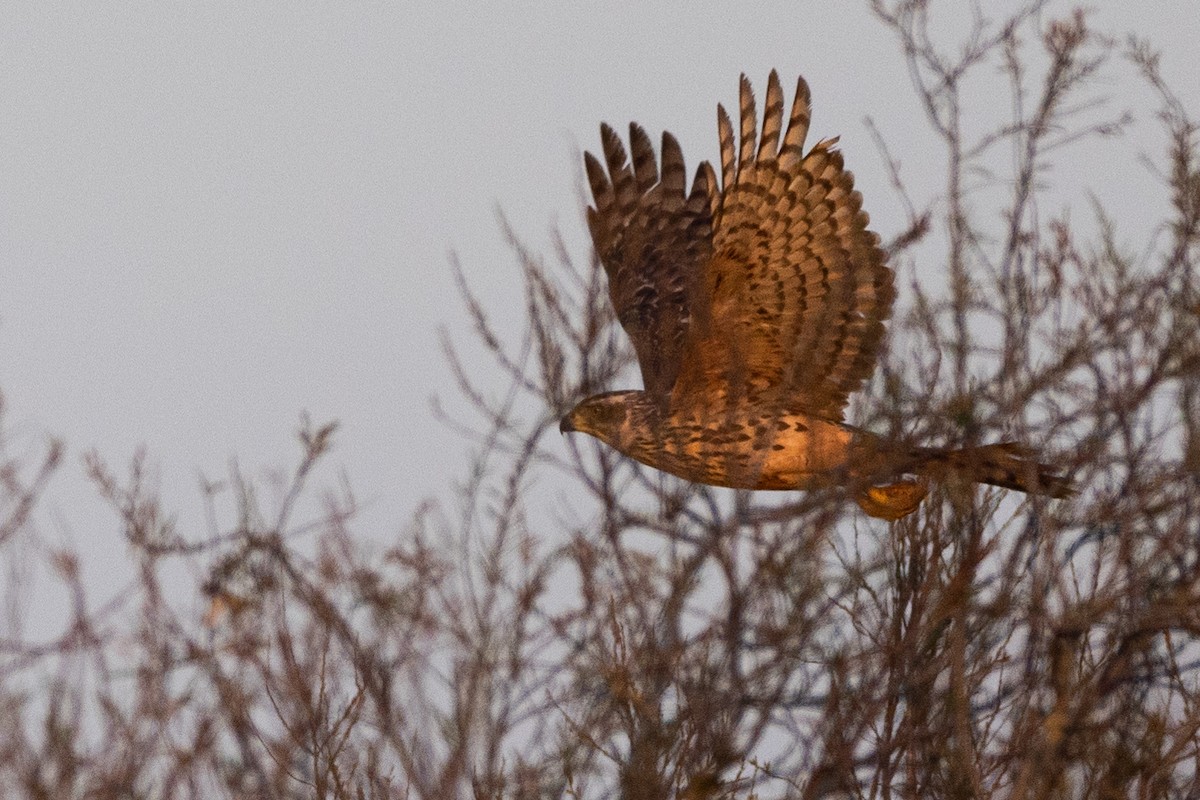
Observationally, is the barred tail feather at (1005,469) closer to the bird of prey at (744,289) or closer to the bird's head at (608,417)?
the bird of prey at (744,289)

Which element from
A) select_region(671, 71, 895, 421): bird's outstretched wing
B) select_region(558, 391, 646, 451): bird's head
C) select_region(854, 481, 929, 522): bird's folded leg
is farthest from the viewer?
select_region(671, 71, 895, 421): bird's outstretched wing

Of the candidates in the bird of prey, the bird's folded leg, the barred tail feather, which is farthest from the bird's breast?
the barred tail feather

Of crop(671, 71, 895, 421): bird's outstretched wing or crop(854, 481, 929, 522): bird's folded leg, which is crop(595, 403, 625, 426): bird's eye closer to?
crop(671, 71, 895, 421): bird's outstretched wing

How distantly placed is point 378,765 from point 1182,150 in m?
3.85

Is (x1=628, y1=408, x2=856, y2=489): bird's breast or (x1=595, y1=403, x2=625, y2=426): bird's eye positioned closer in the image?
(x1=628, y1=408, x2=856, y2=489): bird's breast

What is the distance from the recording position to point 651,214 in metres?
5.88

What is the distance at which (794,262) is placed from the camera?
20.0 ft

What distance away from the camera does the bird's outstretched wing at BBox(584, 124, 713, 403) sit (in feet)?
19.2

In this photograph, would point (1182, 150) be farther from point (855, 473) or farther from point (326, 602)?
point (326, 602)

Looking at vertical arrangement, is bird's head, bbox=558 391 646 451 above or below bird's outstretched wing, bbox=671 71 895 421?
below

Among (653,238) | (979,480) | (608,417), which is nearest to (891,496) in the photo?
(979,480)

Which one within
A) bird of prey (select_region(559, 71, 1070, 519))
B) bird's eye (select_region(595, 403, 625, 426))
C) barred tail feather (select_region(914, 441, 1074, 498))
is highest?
bird of prey (select_region(559, 71, 1070, 519))

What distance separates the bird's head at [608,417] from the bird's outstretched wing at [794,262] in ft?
1.65

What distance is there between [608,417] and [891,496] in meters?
1.02
